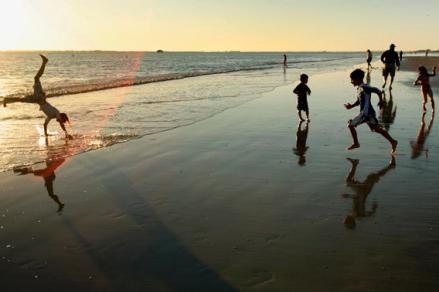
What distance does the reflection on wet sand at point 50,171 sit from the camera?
6.36 metres

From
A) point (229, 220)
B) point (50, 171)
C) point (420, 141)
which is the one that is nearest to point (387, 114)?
point (420, 141)

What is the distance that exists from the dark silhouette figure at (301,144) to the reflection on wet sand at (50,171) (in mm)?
4296

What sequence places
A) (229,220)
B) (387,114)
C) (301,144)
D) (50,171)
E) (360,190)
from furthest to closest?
(387,114), (301,144), (50,171), (360,190), (229,220)

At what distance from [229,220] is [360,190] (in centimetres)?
224

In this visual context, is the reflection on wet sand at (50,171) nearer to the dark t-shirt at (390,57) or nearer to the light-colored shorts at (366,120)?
the light-colored shorts at (366,120)

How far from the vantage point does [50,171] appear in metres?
7.84

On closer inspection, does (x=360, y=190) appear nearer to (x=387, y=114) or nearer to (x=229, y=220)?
(x=229, y=220)

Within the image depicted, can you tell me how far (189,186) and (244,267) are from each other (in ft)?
8.92

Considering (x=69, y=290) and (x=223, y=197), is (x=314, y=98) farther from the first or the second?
(x=69, y=290)

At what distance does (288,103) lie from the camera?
17.0 m

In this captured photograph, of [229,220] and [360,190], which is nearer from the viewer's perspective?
[229,220]

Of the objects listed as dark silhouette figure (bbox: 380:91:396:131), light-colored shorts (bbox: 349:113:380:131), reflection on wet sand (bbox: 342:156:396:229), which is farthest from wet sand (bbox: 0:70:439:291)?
dark silhouette figure (bbox: 380:91:396:131)

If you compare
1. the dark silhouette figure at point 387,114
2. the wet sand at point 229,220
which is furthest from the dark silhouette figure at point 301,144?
the dark silhouette figure at point 387,114

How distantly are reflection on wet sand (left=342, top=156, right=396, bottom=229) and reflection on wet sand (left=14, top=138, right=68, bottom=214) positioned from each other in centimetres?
392
